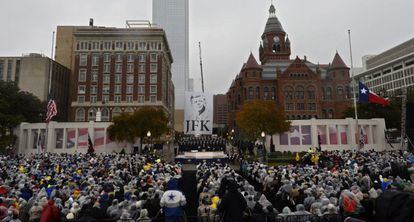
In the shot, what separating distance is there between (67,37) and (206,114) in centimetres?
9725

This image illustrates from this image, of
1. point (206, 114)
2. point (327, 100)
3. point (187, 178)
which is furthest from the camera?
point (327, 100)

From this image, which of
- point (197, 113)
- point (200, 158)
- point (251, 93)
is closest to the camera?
point (197, 113)

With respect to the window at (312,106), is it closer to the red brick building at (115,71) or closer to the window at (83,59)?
the red brick building at (115,71)

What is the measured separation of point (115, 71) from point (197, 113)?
61689 millimetres

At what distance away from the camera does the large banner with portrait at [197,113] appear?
27.7m

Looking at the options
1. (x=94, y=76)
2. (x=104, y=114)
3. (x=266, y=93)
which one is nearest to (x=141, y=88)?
(x=104, y=114)

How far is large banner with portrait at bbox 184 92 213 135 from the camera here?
27.7 m

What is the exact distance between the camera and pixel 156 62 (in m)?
83.6

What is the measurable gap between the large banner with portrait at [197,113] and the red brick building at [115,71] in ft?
178

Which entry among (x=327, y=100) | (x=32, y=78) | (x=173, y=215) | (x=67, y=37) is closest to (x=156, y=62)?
(x=32, y=78)

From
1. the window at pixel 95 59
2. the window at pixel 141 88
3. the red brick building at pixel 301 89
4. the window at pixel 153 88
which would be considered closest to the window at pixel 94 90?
the window at pixel 95 59

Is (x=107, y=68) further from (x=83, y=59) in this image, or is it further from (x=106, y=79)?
(x=83, y=59)

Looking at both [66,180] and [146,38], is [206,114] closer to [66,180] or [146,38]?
[66,180]

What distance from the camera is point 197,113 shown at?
27797 millimetres
